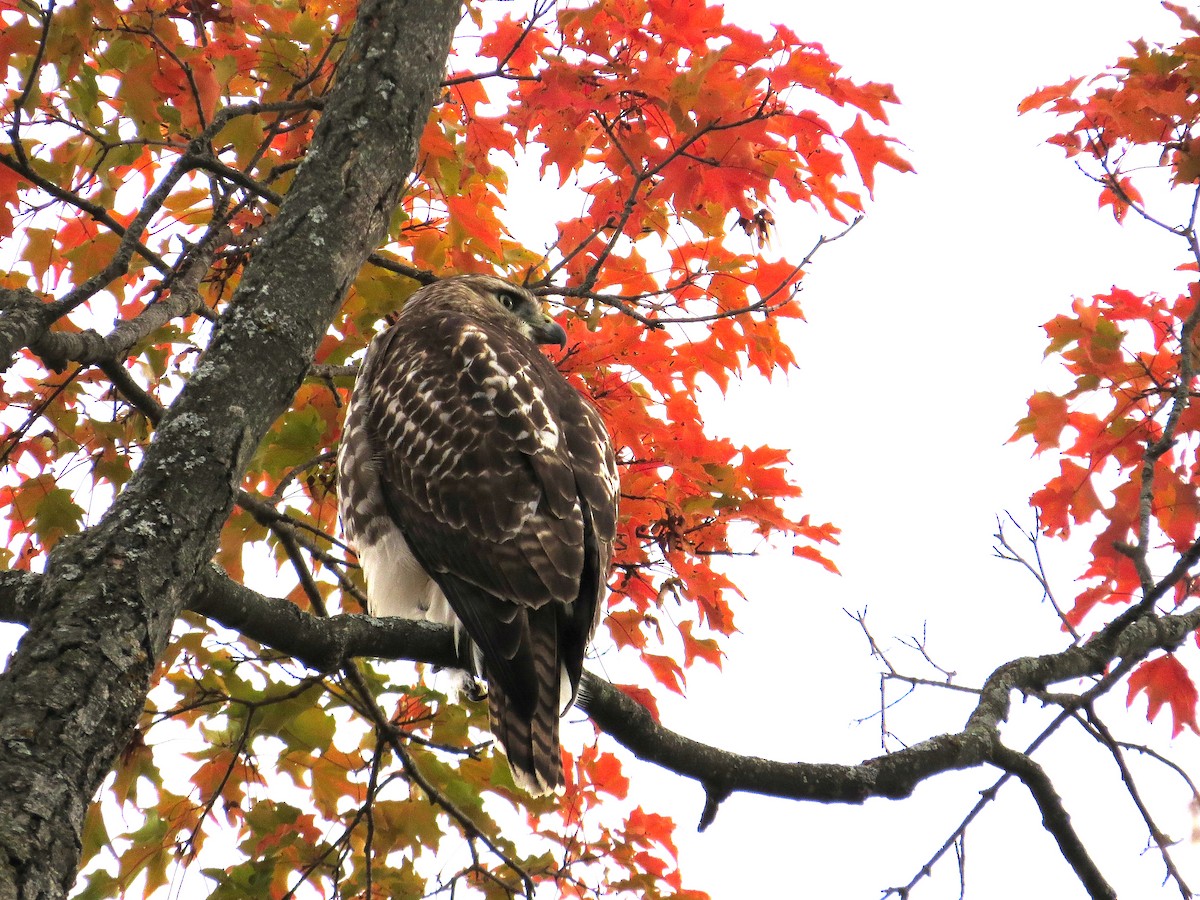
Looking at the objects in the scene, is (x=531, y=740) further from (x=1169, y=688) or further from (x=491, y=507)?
(x=1169, y=688)

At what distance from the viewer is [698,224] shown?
520 centimetres

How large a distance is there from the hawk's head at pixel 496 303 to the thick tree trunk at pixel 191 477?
2.08 metres

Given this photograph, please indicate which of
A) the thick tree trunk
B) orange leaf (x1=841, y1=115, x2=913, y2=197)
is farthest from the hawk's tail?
orange leaf (x1=841, y1=115, x2=913, y2=197)

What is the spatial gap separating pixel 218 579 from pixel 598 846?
2.51 m

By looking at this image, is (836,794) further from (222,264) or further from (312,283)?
(222,264)

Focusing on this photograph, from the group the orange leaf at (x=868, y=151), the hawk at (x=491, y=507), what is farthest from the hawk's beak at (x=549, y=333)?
the orange leaf at (x=868, y=151)

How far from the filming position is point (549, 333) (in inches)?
238

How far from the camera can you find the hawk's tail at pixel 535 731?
4121 mm

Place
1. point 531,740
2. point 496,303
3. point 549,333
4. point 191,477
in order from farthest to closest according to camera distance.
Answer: point 496,303 → point 549,333 → point 531,740 → point 191,477

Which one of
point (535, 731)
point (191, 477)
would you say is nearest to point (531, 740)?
point (535, 731)

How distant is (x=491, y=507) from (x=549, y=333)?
5.58ft

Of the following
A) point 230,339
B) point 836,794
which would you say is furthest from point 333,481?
point 836,794

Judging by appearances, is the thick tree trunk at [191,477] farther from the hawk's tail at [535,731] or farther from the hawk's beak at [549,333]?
the hawk's beak at [549,333]

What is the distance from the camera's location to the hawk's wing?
13.8 ft
